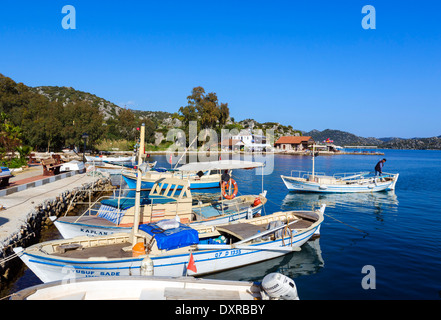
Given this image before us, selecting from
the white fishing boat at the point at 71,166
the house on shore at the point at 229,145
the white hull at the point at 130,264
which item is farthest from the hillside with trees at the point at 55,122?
the white hull at the point at 130,264

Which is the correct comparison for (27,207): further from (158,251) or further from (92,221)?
(158,251)

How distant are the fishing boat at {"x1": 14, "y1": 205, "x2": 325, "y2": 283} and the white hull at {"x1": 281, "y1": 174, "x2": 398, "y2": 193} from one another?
20.2m

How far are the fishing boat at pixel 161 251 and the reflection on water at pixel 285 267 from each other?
31cm

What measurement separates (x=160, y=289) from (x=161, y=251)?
3962 millimetres

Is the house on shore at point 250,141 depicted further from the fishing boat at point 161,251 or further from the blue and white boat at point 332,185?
the fishing boat at point 161,251

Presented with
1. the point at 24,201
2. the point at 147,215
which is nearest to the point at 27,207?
the point at 24,201

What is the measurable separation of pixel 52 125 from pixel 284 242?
62056 millimetres

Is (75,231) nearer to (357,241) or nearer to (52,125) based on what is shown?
(357,241)

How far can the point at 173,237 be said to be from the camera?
12328 mm

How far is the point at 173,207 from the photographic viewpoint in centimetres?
1683

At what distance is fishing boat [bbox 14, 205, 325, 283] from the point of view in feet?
35.2
